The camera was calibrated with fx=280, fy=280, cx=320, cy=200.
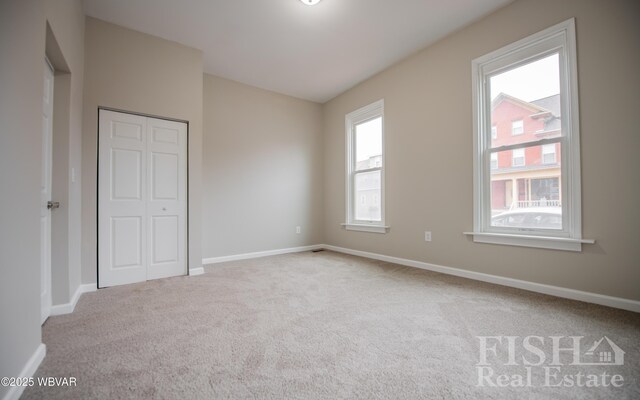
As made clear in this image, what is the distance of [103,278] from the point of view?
296 centimetres

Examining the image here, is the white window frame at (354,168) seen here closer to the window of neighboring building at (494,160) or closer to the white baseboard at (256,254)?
the white baseboard at (256,254)

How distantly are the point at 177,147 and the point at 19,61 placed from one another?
2.15 metres

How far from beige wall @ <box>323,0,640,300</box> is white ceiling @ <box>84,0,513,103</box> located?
35cm

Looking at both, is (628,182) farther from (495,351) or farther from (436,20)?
(436,20)

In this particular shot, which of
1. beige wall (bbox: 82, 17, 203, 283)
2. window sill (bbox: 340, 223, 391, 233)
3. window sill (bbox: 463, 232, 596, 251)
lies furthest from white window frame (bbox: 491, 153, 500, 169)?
beige wall (bbox: 82, 17, 203, 283)

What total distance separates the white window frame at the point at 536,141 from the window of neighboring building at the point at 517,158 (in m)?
0.05

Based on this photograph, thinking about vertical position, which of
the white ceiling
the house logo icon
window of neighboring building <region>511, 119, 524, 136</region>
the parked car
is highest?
the white ceiling

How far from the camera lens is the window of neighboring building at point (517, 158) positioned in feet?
9.24

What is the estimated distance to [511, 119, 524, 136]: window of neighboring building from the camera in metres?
2.82

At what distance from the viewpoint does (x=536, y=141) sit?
8.87ft

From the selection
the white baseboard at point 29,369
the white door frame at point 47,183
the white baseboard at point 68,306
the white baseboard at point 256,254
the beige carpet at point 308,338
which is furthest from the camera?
the white baseboard at point 256,254

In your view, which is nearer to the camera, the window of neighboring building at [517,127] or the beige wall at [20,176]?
the beige wall at [20,176]

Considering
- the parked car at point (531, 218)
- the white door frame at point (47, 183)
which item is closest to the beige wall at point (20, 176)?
the white door frame at point (47, 183)

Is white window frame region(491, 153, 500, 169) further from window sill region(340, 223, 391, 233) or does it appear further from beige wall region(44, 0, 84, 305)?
beige wall region(44, 0, 84, 305)
